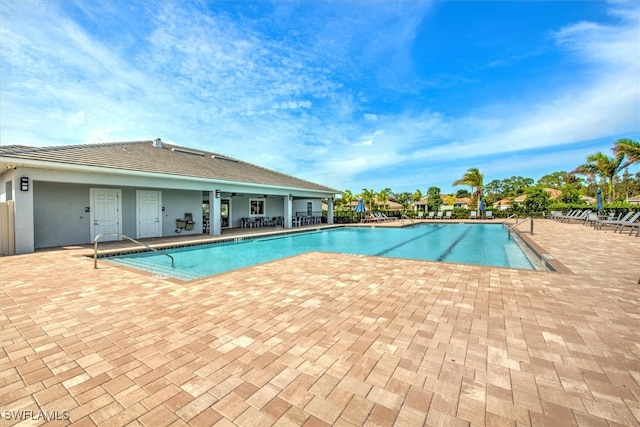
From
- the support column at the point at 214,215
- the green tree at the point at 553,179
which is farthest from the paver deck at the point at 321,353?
the green tree at the point at 553,179

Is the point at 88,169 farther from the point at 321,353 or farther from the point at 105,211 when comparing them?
the point at 321,353

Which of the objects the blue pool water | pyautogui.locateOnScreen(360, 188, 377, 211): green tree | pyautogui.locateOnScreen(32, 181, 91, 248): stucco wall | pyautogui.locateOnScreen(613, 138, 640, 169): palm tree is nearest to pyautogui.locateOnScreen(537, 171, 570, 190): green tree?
pyautogui.locateOnScreen(360, 188, 377, 211): green tree

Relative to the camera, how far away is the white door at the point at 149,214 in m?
12.0

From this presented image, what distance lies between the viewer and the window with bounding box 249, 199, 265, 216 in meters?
18.5

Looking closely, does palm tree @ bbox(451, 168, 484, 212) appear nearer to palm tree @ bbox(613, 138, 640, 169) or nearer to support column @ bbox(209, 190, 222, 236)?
palm tree @ bbox(613, 138, 640, 169)

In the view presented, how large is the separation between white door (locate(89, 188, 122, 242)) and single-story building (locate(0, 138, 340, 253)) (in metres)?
0.03

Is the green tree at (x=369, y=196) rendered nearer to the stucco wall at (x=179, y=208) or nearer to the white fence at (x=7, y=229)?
the stucco wall at (x=179, y=208)

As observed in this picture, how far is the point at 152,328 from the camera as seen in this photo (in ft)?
10.0

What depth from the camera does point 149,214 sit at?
12.4 metres

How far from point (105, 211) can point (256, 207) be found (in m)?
9.03

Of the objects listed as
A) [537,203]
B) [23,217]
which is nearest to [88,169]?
[23,217]

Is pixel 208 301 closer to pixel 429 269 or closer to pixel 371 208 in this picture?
pixel 429 269

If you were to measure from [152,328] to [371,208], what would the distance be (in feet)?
111

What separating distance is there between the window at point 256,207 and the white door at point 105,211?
805 centimetres
